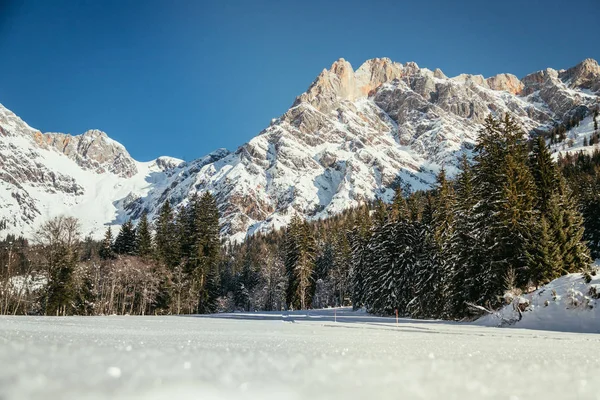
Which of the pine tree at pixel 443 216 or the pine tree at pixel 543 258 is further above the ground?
the pine tree at pixel 443 216

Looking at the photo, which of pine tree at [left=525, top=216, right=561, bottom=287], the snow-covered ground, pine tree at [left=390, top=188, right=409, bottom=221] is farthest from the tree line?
the snow-covered ground

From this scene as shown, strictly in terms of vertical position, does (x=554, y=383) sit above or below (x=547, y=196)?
below

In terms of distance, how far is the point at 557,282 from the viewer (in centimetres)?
1636

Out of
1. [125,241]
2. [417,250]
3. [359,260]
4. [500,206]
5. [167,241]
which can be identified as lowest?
[359,260]

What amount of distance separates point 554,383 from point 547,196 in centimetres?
2671

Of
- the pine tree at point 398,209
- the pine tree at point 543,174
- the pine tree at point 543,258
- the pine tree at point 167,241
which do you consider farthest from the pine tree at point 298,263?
the pine tree at point 543,258

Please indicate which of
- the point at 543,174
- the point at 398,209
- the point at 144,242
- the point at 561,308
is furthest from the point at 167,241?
the point at 561,308

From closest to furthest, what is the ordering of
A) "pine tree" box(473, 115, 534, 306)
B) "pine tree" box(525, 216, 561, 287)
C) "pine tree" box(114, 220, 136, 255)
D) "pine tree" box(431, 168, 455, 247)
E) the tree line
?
"pine tree" box(525, 216, 561, 287)
"pine tree" box(473, 115, 534, 306)
the tree line
"pine tree" box(431, 168, 455, 247)
"pine tree" box(114, 220, 136, 255)

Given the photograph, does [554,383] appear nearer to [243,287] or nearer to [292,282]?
[292,282]

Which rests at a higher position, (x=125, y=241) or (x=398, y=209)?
(x=398, y=209)

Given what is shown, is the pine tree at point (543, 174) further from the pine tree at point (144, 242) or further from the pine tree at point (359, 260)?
the pine tree at point (144, 242)

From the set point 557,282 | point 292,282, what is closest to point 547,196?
point 557,282

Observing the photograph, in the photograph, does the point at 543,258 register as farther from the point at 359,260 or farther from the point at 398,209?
the point at 359,260

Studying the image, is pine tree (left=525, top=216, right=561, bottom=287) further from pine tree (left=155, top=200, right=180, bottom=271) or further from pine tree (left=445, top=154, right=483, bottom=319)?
pine tree (left=155, top=200, right=180, bottom=271)
